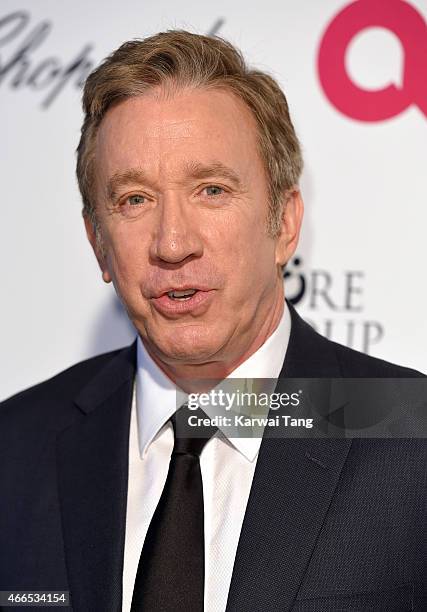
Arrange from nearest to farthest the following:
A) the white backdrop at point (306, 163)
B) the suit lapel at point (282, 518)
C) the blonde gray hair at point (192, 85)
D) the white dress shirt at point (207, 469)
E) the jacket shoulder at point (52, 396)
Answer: the suit lapel at point (282, 518) → the white dress shirt at point (207, 469) → the blonde gray hair at point (192, 85) → the jacket shoulder at point (52, 396) → the white backdrop at point (306, 163)

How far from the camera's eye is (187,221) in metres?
1.77

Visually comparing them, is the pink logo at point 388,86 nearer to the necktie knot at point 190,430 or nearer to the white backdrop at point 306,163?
the white backdrop at point 306,163

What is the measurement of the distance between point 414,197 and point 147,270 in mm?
888

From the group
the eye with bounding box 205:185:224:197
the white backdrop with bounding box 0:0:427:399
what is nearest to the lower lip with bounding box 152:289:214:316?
the eye with bounding box 205:185:224:197

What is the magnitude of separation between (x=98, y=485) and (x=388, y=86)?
1.34 m

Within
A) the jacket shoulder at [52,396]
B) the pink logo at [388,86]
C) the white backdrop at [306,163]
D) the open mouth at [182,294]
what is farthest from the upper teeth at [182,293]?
the pink logo at [388,86]

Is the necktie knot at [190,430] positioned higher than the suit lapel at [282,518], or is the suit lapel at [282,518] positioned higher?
the necktie knot at [190,430]

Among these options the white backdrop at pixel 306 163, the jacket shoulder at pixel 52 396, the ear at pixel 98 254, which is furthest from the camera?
the white backdrop at pixel 306 163

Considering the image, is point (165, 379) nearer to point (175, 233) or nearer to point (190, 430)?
point (190, 430)

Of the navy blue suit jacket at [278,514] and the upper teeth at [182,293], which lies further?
the upper teeth at [182,293]

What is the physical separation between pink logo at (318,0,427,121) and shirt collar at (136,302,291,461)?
0.71 metres

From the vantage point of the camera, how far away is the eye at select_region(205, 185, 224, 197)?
183 centimetres

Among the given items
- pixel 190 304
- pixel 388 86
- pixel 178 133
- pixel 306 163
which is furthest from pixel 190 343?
pixel 388 86

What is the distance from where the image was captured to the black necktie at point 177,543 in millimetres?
1687
